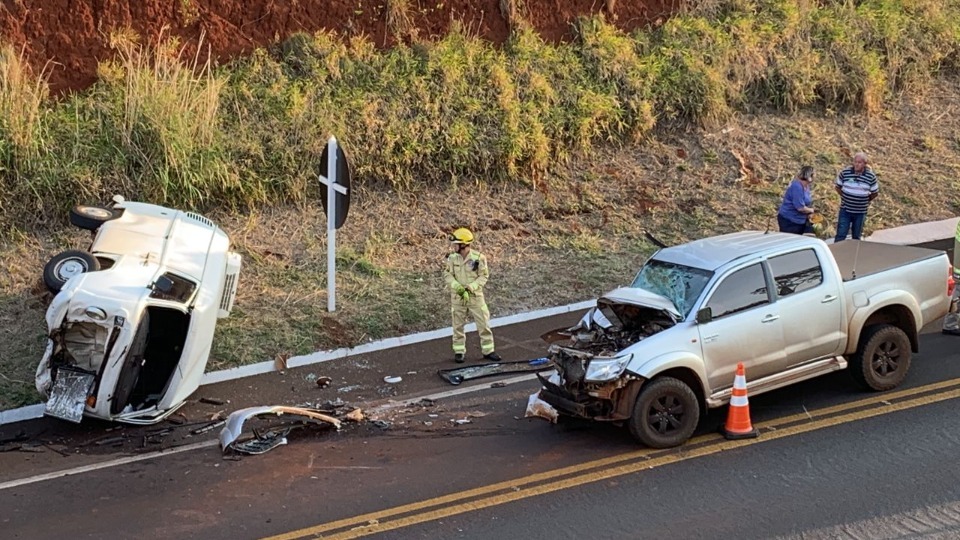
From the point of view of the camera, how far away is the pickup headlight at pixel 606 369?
9.32 meters

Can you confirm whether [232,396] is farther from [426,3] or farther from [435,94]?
[426,3]

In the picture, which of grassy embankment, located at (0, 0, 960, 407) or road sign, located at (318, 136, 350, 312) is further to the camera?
grassy embankment, located at (0, 0, 960, 407)

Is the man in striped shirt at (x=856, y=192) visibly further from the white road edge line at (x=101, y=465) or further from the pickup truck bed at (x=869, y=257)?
the white road edge line at (x=101, y=465)

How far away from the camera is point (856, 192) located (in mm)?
15398

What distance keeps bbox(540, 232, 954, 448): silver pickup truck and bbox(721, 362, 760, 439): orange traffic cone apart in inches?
8.0

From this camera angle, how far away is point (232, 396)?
11523mm

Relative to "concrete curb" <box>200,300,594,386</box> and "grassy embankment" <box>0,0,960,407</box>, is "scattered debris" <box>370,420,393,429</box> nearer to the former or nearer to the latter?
"concrete curb" <box>200,300,594,386</box>

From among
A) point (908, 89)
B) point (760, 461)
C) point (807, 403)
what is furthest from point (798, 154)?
point (760, 461)

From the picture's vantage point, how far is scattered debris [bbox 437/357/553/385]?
11758 millimetres

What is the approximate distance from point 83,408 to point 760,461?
20.8ft

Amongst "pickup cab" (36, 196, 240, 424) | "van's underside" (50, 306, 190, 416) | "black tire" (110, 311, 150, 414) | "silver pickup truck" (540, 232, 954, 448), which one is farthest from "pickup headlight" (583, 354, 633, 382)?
"black tire" (110, 311, 150, 414)

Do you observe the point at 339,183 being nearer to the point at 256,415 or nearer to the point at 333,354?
the point at 333,354

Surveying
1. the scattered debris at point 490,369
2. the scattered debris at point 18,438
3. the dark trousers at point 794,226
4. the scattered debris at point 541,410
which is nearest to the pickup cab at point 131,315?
the scattered debris at point 18,438

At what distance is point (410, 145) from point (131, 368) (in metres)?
7.31
